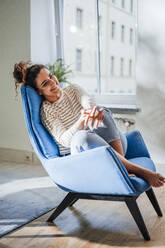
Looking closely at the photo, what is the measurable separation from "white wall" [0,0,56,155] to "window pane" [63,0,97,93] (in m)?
0.19

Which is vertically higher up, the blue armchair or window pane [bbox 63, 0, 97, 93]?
window pane [bbox 63, 0, 97, 93]

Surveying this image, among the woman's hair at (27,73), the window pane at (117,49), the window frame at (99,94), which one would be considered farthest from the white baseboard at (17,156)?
the woman's hair at (27,73)

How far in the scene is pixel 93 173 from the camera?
68.1 inches

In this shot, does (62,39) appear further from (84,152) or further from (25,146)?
(84,152)

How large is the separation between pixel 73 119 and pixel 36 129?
287mm

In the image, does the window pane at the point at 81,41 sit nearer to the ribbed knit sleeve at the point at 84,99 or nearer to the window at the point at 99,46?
the window at the point at 99,46

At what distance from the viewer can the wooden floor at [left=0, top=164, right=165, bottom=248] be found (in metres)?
1.78

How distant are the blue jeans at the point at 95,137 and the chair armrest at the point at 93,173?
88mm

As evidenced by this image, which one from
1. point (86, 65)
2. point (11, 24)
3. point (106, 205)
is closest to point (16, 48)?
point (11, 24)

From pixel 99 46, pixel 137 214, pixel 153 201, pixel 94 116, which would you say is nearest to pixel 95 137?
pixel 94 116

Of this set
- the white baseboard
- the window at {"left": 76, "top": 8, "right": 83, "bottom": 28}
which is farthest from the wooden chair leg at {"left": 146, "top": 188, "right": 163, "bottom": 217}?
the window at {"left": 76, "top": 8, "right": 83, "bottom": 28}

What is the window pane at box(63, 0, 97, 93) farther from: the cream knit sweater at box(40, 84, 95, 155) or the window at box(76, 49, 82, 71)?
the cream knit sweater at box(40, 84, 95, 155)

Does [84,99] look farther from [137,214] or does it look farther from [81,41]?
[81,41]

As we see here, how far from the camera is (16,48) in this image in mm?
3566
